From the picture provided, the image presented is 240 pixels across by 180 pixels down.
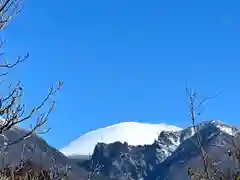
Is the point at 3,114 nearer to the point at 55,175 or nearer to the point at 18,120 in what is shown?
the point at 18,120

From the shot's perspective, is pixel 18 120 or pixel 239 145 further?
pixel 239 145

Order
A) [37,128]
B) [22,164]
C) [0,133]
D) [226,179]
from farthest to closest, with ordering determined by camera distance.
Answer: [226,179] < [22,164] < [37,128] < [0,133]

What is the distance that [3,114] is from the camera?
312 inches

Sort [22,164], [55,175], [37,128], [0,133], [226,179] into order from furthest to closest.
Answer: [226,179]
[55,175]
[22,164]
[37,128]
[0,133]

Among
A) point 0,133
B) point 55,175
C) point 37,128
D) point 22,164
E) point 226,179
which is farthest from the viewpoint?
point 226,179

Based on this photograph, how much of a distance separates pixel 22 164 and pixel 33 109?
160 cm

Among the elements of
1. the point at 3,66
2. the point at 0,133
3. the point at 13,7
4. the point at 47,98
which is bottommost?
the point at 0,133

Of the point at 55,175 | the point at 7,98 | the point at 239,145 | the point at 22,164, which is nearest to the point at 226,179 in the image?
the point at 239,145

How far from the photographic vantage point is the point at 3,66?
8.05m

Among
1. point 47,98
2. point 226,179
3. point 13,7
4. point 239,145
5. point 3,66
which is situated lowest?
point 47,98

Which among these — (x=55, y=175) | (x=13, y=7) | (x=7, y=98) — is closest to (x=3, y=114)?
(x=7, y=98)

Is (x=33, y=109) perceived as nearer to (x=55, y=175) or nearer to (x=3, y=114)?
(x=3, y=114)

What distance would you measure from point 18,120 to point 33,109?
25 cm

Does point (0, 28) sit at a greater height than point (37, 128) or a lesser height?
greater
